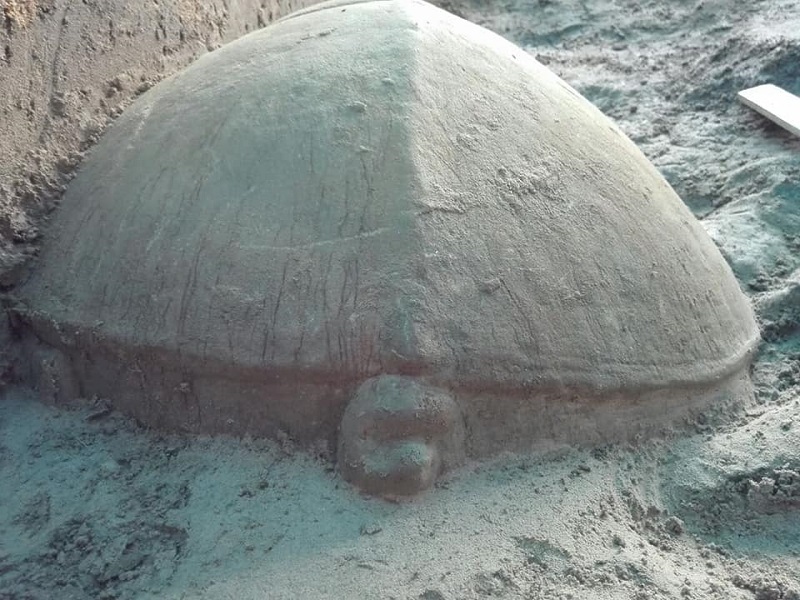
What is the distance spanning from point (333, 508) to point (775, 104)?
2.65m

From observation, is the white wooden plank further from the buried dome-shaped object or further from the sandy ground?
the buried dome-shaped object

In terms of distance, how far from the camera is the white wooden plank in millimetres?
3439

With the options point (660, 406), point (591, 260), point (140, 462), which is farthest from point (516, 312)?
point (140, 462)

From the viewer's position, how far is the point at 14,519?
190 cm

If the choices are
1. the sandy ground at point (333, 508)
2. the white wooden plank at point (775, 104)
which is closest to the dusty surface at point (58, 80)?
the sandy ground at point (333, 508)

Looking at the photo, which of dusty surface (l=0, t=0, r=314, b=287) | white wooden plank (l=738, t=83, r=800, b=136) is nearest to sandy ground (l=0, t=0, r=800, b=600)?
dusty surface (l=0, t=0, r=314, b=287)

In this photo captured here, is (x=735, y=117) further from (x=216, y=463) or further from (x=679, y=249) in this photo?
(x=216, y=463)

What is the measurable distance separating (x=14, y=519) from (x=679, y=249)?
1593 millimetres

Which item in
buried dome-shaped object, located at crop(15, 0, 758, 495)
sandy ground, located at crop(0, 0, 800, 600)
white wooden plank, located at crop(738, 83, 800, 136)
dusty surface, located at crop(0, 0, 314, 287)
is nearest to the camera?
sandy ground, located at crop(0, 0, 800, 600)

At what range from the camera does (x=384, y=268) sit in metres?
1.87

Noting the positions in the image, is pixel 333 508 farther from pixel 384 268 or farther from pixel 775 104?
pixel 775 104

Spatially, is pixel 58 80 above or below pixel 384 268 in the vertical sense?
above

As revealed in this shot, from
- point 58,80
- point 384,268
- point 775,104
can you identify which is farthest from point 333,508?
point 775,104

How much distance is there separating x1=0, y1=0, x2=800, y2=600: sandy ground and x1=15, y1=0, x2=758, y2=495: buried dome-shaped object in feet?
0.23
